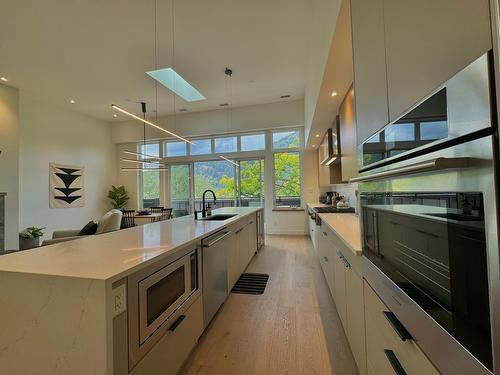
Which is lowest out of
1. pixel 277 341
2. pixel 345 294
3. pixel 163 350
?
pixel 277 341

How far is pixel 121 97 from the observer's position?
19.1ft

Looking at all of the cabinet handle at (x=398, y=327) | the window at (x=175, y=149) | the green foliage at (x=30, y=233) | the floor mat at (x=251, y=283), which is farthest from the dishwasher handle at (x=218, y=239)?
the window at (x=175, y=149)

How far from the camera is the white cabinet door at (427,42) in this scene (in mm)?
487

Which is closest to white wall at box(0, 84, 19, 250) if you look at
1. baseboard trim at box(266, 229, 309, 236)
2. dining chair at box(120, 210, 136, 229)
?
dining chair at box(120, 210, 136, 229)

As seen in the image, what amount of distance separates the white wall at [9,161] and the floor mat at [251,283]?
4.91m

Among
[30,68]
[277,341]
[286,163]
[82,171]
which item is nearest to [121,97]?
[30,68]

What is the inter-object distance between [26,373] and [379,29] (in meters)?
2.25

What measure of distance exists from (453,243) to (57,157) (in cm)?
812

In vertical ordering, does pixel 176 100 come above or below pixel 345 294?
above

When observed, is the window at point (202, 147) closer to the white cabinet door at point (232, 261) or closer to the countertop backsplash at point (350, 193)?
the countertop backsplash at point (350, 193)

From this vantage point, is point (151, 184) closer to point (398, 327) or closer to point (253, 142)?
point (253, 142)

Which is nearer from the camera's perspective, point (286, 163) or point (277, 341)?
point (277, 341)

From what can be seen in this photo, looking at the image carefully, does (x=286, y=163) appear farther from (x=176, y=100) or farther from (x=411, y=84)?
(x=411, y=84)

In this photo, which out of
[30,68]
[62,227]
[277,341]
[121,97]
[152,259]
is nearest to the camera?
[152,259]
